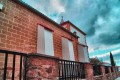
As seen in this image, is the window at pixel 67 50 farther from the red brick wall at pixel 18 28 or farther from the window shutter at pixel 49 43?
the red brick wall at pixel 18 28

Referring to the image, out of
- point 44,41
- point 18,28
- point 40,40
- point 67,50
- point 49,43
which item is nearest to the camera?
point 18,28

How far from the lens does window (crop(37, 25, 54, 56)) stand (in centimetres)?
788

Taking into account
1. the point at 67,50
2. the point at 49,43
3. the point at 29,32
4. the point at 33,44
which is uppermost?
the point at 29,32

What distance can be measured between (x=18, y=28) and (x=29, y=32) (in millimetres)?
822

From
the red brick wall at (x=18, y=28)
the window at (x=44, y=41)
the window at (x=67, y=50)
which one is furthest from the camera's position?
the window at (x=67, y=50)

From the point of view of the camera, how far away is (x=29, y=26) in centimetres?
733

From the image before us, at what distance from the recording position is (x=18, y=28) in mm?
6547

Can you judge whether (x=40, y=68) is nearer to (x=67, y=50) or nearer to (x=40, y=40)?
(x=40, y=40)

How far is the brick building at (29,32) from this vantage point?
595 centimetres

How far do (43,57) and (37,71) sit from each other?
0.37 meters

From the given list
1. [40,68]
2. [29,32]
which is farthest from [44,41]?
[40,68]

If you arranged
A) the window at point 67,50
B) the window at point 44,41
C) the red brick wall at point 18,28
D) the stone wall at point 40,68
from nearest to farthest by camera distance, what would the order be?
1. the stone wall at point 40,68
2. the red brick wall at point 18,28
3. the window at point 44,41
4. the window at point 67,50

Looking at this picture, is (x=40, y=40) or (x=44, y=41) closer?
(x=40, y=40)

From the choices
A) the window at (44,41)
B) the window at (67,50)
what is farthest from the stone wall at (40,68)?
the window at (67,50)
